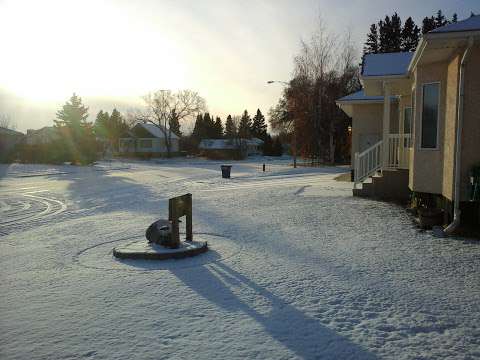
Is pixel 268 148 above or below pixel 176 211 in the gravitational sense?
above

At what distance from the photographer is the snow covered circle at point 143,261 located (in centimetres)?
665

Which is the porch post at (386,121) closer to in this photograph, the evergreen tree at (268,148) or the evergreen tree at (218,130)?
the evergreen tree at (268,148)

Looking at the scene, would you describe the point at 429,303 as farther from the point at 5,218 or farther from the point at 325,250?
the point at 5,218

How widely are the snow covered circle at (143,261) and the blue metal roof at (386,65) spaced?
7.63 m

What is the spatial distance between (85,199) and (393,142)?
1169cm

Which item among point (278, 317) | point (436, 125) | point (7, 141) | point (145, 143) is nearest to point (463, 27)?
point (436, 125)

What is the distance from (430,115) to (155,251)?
7.33 meters

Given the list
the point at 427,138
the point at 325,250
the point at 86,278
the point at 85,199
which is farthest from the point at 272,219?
the point at 85,199

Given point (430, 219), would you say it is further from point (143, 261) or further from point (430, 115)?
point (143, 261)

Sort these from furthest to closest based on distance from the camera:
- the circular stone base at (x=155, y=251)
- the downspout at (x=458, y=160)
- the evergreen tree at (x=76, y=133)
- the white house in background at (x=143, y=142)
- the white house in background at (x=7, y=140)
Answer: the white house in background at (x=143, y=142) < the white house in background at (x=7, y=140) < the evergreen tree at (x=76, y=133) < the downspout at (x=458, y=160) < the circular stone base at (x=155, y=251)

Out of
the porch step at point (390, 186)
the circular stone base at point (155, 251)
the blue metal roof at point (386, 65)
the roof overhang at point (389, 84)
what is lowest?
the circular stone base at point (155, 251)

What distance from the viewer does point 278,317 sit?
4.51 m

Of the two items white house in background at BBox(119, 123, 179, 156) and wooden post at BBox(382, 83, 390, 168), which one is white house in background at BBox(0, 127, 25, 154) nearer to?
white house in background at BBox(119, 123, 179, 156)

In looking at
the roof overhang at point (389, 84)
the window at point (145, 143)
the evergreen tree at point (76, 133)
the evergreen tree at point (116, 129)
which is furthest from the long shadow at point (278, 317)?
the evergreen tree at point (116, 129)
